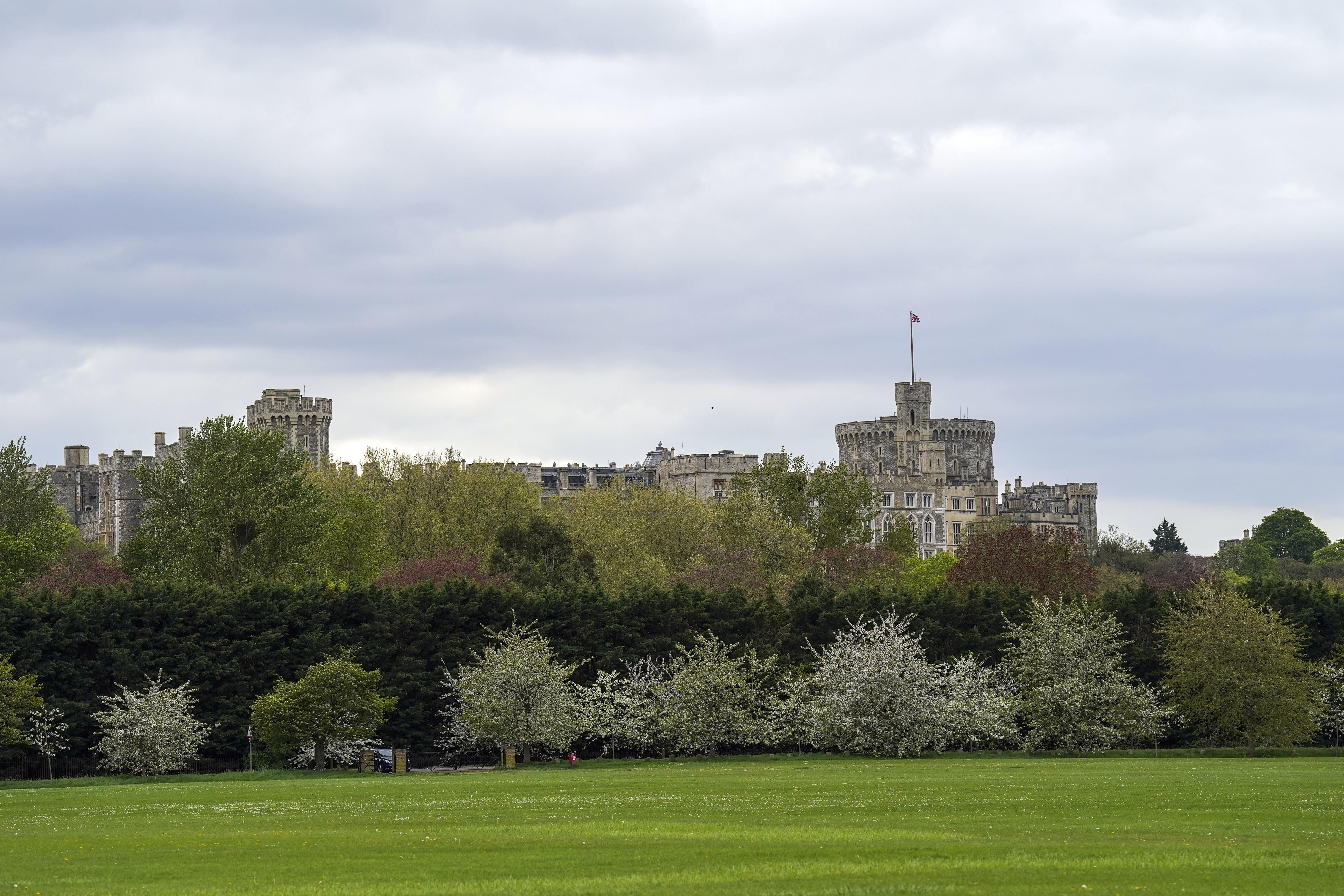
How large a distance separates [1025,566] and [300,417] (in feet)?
281

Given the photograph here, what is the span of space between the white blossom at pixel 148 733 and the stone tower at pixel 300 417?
97.5 metres

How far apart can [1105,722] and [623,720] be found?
18.3 m

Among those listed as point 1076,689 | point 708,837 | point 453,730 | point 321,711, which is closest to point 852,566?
point 1076,689

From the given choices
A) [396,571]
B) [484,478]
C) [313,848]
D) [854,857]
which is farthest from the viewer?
[484,478]

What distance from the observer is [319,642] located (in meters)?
60.5

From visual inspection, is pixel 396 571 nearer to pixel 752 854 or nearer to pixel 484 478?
pixel 484 478

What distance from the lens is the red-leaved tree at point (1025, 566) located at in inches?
3369

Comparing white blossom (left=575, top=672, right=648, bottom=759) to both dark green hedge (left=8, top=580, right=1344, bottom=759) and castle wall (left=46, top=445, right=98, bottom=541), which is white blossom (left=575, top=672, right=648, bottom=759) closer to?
dark green hedge (left=8, top=580, right=1344, bottom=759)

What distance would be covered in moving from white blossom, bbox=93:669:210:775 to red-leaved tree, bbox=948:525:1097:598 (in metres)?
41.2

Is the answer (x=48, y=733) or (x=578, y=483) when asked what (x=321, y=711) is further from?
(x=578, y=483)

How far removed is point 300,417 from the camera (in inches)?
6029

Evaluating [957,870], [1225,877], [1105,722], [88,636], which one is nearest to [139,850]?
[957,870]

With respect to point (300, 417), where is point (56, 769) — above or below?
below

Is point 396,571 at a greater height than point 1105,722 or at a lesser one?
greater
